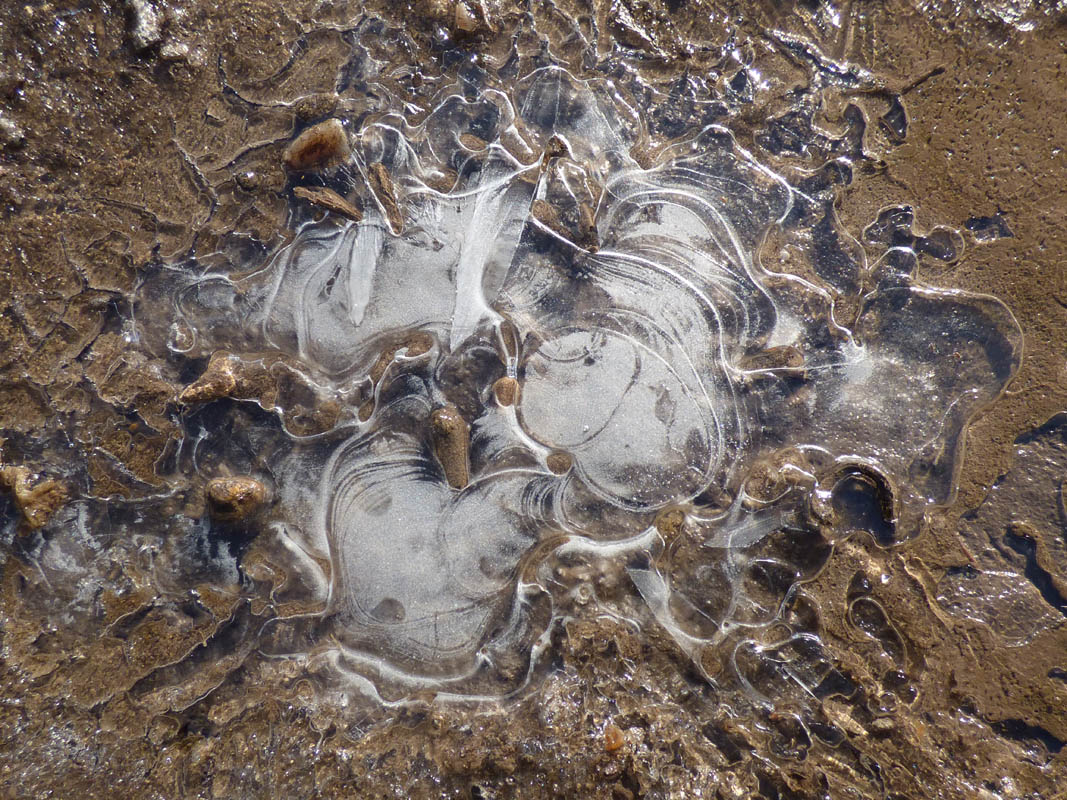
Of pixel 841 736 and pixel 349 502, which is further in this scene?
pixel 349 502

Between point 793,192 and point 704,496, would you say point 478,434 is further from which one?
point 793,192

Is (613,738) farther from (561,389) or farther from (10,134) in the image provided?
(10,134)

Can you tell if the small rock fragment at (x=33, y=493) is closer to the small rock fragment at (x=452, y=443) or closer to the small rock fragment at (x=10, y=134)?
the small rock fragment at (x=10, y=134)

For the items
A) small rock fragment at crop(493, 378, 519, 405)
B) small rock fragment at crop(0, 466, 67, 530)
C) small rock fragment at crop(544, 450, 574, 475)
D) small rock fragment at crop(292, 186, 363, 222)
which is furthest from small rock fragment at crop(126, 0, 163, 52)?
small rock fragment at crop(544, 450, 574, 475)

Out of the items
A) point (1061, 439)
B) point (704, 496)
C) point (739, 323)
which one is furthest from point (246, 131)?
point (1061, 439)

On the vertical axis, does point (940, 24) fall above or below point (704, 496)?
above

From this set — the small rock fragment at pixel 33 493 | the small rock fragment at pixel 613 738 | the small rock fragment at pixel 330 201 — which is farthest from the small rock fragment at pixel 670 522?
the small rock fragment at pixel 33 493

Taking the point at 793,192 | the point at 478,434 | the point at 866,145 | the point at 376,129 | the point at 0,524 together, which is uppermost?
the point at 866,145

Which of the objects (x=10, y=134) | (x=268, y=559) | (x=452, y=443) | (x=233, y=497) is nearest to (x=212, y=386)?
(x=233, y=497)
